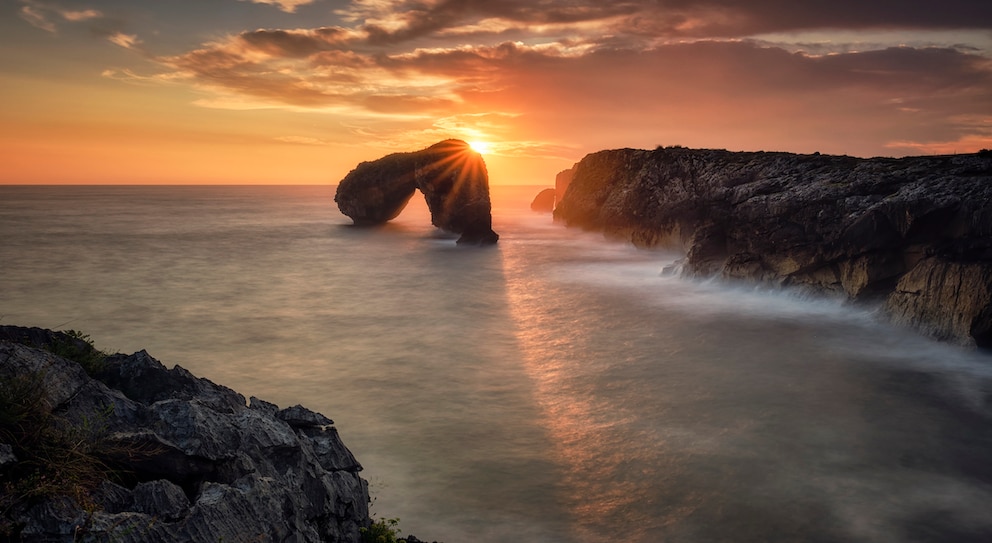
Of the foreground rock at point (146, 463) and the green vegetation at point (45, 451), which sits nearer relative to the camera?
the green vegetation at point (45, 451)

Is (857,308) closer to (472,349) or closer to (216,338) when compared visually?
(472,349)

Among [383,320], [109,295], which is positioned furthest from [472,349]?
[109,295]

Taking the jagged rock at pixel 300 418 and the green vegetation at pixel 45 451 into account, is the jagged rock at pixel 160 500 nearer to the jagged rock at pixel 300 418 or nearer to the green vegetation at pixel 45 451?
the green vegetation at pixel 45 451

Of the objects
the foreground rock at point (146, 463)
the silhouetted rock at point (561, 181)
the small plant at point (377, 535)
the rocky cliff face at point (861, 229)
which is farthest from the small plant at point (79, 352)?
the silhouetted rock at point (561, 181)

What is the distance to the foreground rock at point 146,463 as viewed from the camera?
6070mm

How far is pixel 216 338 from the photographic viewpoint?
26016 mm

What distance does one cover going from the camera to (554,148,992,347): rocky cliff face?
2317 cm

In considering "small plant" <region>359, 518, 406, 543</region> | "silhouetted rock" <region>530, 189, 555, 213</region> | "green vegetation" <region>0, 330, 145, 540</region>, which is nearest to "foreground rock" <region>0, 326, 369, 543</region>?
"green vegetation" <region>0, 330, 145, 540</region>

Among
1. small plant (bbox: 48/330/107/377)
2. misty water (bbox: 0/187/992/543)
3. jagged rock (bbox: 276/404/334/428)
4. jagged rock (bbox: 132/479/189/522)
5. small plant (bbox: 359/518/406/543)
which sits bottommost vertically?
misty water (bbox: 0/187/992/543)

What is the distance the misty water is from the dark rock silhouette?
19.8 m

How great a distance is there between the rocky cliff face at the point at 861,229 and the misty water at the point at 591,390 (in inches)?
61.1

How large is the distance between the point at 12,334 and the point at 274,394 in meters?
10.6

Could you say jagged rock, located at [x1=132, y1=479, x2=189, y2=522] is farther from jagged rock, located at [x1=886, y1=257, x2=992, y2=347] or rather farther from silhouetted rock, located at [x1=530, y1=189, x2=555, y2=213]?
silhouetted rock, located at [x1=530, y1=189, x2=555, y2=213]

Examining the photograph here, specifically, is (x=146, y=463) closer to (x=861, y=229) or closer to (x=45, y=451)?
(x=45, y=451)
